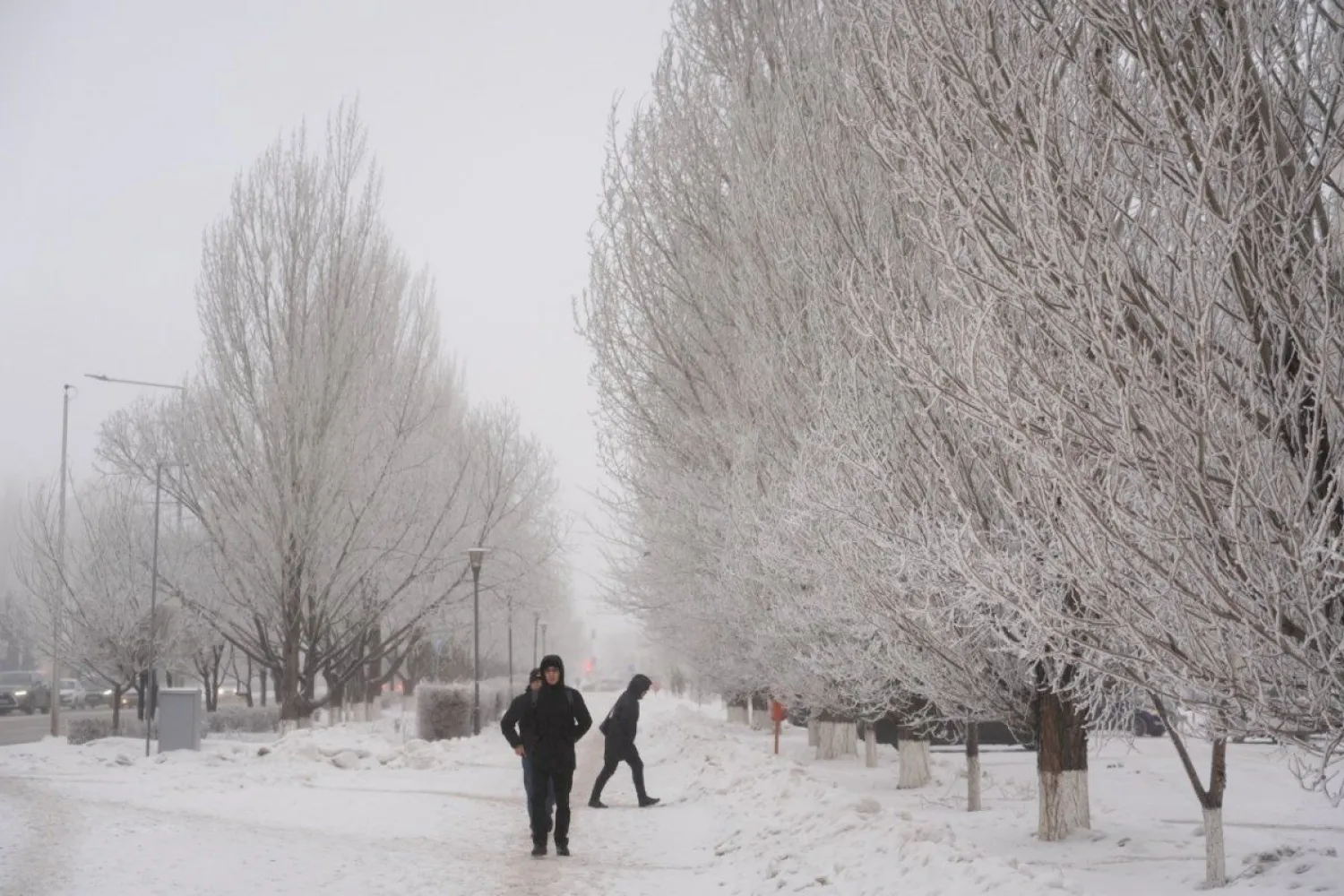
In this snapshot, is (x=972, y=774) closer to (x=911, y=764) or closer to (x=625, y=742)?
(x=911, y=764)

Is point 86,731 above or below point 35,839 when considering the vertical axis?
below

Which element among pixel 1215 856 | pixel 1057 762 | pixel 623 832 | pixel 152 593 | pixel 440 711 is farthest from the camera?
pixel 152 593

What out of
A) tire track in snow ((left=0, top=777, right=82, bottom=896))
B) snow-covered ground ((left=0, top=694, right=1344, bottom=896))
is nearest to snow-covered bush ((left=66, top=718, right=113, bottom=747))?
snow-covered ground ((left=0, top=694, right=1344, bottom=896))

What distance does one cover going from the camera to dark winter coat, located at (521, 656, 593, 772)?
32.3ft

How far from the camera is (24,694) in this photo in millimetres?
43969

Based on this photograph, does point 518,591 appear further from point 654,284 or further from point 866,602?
point 866,602

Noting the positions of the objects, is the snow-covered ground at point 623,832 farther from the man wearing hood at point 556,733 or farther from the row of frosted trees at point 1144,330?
the row of frosted trees at point 1144,330

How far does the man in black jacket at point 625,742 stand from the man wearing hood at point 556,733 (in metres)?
3.13

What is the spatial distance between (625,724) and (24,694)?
3885 centimetres

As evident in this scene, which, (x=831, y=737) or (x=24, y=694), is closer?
(x=831, y=737)

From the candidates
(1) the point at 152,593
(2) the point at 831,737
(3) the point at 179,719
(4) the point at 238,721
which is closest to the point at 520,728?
(2) the point at 831,737

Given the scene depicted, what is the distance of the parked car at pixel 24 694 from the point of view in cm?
4312

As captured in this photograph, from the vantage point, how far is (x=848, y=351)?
1045 centimetres

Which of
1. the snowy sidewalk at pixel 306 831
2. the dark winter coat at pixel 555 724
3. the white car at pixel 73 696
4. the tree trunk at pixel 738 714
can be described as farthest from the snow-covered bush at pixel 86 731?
the white car at pixel 73 696
